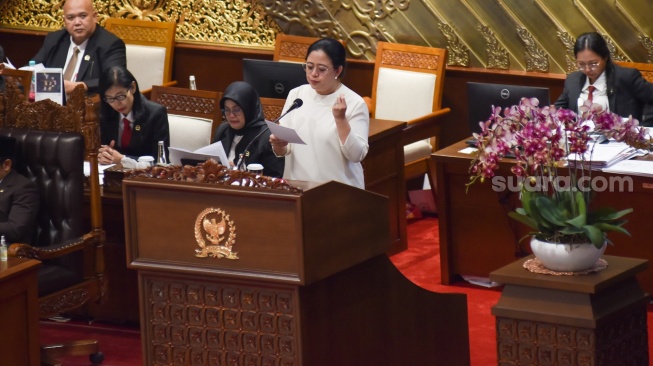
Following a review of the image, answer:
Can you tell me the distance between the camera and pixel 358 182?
16.5 feet

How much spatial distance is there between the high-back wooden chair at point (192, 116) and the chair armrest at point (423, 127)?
1.15m

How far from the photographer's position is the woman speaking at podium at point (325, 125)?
15.7ft

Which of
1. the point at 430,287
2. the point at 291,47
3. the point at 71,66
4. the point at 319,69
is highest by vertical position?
the point at 291,47

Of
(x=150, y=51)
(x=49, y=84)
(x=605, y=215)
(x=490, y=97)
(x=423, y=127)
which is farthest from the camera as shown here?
(x=150, y=51)

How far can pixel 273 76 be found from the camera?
6.29 m

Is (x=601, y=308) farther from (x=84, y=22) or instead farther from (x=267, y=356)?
(x=84, y=22)

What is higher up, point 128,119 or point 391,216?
point 128,119

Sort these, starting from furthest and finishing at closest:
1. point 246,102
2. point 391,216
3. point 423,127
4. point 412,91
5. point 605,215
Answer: point 412,91, point 423,127, point 391,216, point 246,102, point 605,215

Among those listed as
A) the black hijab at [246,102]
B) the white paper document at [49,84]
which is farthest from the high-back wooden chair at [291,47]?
the black hijab at [246,102]

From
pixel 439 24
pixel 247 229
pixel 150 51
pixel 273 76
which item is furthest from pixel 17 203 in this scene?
pixel 150 51

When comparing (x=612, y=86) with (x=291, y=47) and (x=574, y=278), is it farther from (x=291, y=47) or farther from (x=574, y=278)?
(x=574, y=278)

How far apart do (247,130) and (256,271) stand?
6.83 feet

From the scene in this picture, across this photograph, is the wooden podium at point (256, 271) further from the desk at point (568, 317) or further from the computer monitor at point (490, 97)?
the computer monitor at point (490, 97)

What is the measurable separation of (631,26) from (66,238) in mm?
3654
